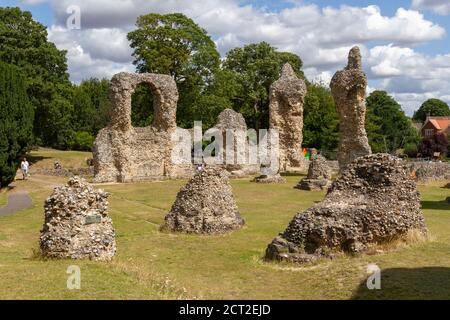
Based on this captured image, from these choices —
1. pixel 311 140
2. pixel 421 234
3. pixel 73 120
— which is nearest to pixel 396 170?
pixel 421 234

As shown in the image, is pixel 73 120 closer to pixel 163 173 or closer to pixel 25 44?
pixel 25 44

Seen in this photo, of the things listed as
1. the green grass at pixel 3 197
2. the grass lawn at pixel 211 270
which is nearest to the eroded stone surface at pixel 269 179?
the grass lawn at pixel 211 270

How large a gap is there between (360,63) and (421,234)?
2576 centimetres

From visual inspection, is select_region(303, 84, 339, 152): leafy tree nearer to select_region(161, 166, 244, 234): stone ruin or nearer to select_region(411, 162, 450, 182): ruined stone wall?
select_region(411, 162, 450, 182): ruined stone wall

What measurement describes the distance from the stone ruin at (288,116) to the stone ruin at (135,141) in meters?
8.28

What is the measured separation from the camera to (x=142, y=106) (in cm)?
4981

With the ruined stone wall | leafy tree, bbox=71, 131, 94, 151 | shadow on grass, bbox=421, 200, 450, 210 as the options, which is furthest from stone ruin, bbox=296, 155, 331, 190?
leafy tree, bbox=71, 131, 94, 151

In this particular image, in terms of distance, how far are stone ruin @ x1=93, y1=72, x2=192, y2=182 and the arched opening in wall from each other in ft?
42.4

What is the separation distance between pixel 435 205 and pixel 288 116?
19.4 m

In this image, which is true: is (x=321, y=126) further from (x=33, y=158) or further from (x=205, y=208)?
(x=205, y=208)

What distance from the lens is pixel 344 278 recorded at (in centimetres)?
1021

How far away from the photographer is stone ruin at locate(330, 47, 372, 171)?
36.1 metres

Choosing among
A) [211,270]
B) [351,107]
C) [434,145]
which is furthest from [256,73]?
[211,270]
